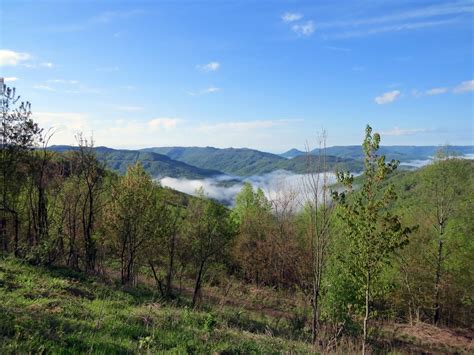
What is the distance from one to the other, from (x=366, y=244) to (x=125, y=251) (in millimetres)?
20216

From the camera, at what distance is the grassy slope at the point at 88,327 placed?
6930 millimetres

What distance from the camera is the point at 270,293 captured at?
126 ft

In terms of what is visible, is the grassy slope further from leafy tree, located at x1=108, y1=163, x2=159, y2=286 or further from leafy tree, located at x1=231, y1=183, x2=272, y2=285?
leafy tree, located at x1=231, y1=183, x2=272, y2=285

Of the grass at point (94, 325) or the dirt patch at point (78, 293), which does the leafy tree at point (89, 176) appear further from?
the dirt patch at point (78, 293)

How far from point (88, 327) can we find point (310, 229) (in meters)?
24.1

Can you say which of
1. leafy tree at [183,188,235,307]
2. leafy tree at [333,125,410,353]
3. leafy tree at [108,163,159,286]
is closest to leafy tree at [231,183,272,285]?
leafy tree at [183,188,235,307]

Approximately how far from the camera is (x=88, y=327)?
28.2 feet

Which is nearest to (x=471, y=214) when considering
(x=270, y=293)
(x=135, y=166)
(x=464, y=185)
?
(x=464, y=185)

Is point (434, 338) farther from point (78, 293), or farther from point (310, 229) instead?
point (78, 293)

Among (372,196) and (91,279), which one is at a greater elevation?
(372,196)

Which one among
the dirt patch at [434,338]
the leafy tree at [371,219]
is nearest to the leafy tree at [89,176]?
the leafy tree at [371,219]

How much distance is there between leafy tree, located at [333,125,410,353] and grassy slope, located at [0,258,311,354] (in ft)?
10.8

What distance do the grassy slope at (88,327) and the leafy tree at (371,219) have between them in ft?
10.8

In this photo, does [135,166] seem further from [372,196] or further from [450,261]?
[450,261]
